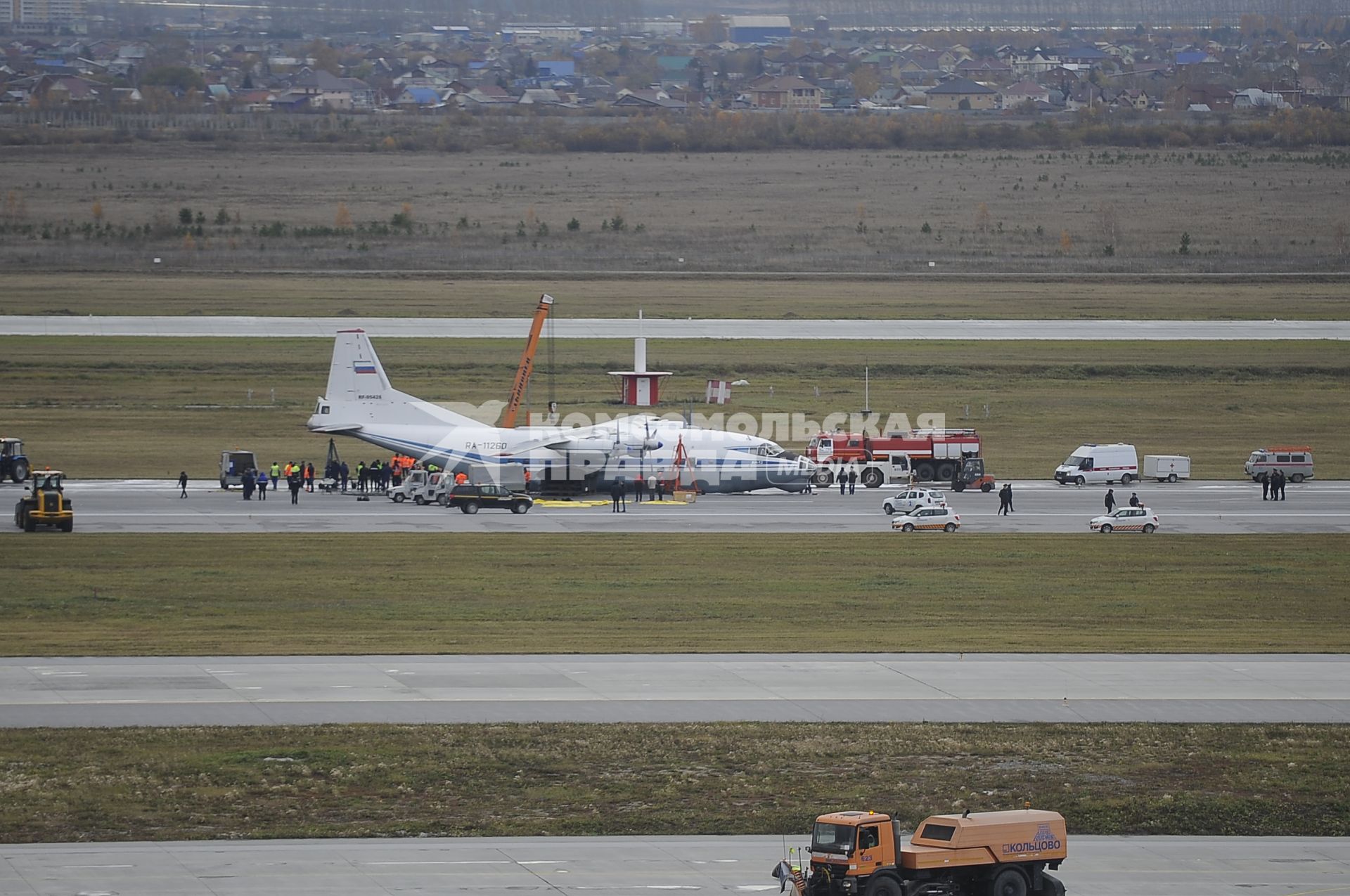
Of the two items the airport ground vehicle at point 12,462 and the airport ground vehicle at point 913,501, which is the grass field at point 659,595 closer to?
the airport ground vehicle at point 913,501

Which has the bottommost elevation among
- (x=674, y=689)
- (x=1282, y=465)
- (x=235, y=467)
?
(x=674, y=689)

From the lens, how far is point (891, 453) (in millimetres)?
71000

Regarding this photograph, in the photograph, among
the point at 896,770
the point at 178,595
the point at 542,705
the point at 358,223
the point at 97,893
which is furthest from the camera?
the point at 358,223

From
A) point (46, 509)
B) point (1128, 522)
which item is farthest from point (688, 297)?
point (46, 509)

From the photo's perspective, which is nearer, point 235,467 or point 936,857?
point 936,857

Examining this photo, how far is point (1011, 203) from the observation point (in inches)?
6747

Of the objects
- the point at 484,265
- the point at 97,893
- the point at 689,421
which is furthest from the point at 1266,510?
the point at 484,265

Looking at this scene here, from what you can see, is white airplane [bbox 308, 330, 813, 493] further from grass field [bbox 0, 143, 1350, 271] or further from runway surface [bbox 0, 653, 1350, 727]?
grass field [bbox 0, 143, 1350, 271]

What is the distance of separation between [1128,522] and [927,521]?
6.98 metres

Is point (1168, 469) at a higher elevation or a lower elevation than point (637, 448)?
lower

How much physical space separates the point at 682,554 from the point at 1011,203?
127m

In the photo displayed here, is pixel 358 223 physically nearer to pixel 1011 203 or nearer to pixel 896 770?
pixel 1011 203

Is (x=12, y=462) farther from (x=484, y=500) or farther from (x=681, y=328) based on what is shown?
(x=681, y=328)

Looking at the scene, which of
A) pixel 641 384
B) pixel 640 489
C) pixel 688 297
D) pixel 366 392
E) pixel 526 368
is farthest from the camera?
pixel 688 297
